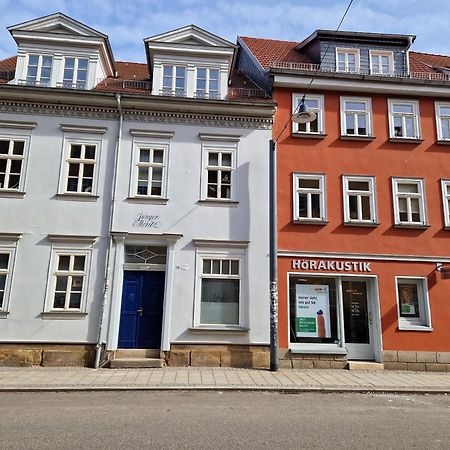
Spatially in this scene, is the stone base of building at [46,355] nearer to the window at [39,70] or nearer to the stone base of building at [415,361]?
the window at [39,70]

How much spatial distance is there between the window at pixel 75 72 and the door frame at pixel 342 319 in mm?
9367

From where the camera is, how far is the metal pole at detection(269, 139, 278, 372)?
38.0ft

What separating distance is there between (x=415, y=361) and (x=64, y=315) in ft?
34.7

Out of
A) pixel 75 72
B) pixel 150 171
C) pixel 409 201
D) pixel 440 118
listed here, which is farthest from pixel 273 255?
pixel 75 72

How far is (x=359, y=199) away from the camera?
45.1 feet

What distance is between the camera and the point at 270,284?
39.7ft

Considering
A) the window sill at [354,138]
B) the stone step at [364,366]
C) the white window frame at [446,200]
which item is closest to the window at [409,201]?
the white window frame at [446,200]

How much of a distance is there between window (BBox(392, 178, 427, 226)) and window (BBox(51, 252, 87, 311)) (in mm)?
10216

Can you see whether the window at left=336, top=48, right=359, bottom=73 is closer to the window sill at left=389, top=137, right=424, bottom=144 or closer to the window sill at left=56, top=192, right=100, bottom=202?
the window sill at left=389, top=137, right=424, bottom=144

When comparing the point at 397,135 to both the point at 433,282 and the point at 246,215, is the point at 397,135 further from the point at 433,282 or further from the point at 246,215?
the point at 246,215

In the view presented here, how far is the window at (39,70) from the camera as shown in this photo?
13.6 meters

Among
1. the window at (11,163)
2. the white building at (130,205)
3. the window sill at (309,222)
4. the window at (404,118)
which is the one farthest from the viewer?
the window at (404,118)

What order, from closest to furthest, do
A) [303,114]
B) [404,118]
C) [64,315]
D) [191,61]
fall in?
[303,114] < [64,315] < [191,61] < [404,118]

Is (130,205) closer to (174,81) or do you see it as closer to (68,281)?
(68,281)
